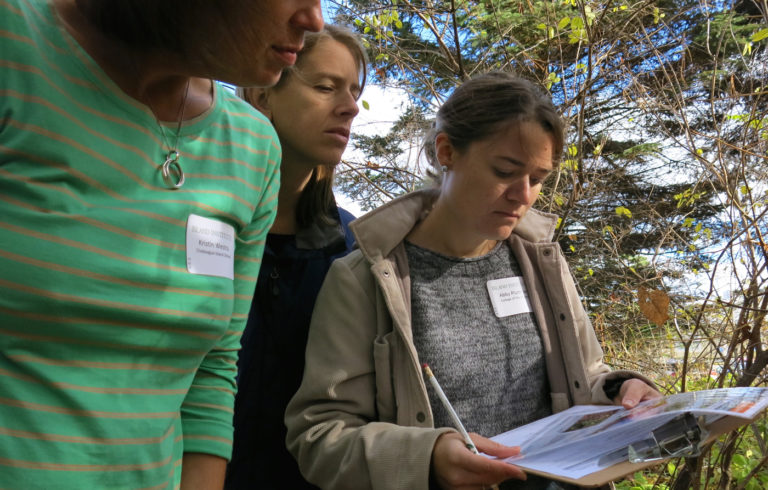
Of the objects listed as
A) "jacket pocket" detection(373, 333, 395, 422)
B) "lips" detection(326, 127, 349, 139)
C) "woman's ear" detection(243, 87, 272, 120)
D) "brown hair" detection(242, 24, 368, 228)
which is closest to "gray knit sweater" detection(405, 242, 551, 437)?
"jacket pocket" detection(373, 333, 395, 422)

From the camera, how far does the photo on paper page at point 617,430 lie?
1.07 metres

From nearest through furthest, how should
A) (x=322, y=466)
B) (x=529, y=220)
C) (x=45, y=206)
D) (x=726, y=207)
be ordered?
(x=45, y=206) < (x=322, y=466) < (x=529, y=220) < (x=726, y=207)

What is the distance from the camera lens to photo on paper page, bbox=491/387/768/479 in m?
1.07

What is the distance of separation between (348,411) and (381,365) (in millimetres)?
147

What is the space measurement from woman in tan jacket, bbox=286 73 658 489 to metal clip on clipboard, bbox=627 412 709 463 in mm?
336

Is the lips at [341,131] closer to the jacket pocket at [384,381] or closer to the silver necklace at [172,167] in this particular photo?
the jacket pocket at [384,381]

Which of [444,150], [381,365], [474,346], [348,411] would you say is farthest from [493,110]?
[348,411]

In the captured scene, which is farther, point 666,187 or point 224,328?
point 666,187

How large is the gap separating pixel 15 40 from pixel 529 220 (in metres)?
1.53

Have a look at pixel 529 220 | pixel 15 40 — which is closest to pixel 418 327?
pixel 529 220

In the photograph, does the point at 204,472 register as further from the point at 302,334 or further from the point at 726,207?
the point at 726,207

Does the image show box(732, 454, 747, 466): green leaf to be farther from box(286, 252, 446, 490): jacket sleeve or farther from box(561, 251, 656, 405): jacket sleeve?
box(286, 252, 446, 490): jacket sleeve

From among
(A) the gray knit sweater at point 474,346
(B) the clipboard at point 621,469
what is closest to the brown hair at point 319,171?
(A) the gray knit sweater at point 474,346

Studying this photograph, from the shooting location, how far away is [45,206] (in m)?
0.80
